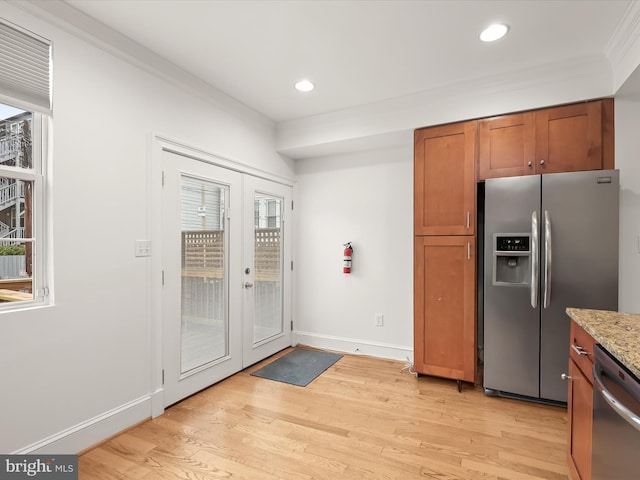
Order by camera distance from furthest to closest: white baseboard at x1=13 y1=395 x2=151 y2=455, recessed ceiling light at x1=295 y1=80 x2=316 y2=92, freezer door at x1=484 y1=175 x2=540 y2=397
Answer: recessed ceiling light at x1=295 y1=80 x2=316 y2=92 → freezer door at x1=484 y1=175 x2=540 y2=397 → white baseboard at x1=13 y1=395 x2=151 y2=455

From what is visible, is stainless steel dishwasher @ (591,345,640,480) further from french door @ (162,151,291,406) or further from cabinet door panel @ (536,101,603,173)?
french door @ (162,151,291,406)

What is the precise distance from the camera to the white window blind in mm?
1754

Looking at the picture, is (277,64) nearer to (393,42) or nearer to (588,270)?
(393,42)

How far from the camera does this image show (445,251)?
3031 millimetres

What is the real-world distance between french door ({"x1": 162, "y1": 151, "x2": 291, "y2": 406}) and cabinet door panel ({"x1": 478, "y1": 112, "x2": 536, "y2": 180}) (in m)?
2.21

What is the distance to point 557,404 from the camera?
2.61 m

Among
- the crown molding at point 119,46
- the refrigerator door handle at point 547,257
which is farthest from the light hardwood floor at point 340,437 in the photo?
the crown molding at point 119,46

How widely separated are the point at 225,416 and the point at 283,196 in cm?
243

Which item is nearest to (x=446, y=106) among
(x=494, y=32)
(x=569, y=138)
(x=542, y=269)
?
(x=494, y=32)

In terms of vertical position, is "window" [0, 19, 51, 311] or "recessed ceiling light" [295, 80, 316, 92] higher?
"recessed ceiling light" [295, 80, 316, 92]

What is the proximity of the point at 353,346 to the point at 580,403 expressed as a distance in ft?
8.44

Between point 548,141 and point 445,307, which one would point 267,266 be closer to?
point 445,307

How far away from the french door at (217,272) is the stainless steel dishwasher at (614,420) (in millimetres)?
2634

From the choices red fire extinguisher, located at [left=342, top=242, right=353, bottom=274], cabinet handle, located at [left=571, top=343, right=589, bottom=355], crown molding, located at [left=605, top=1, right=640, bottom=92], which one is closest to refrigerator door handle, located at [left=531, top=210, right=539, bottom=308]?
cabinet handle, located at [left=571, top=343, right=589, bottom=355]
